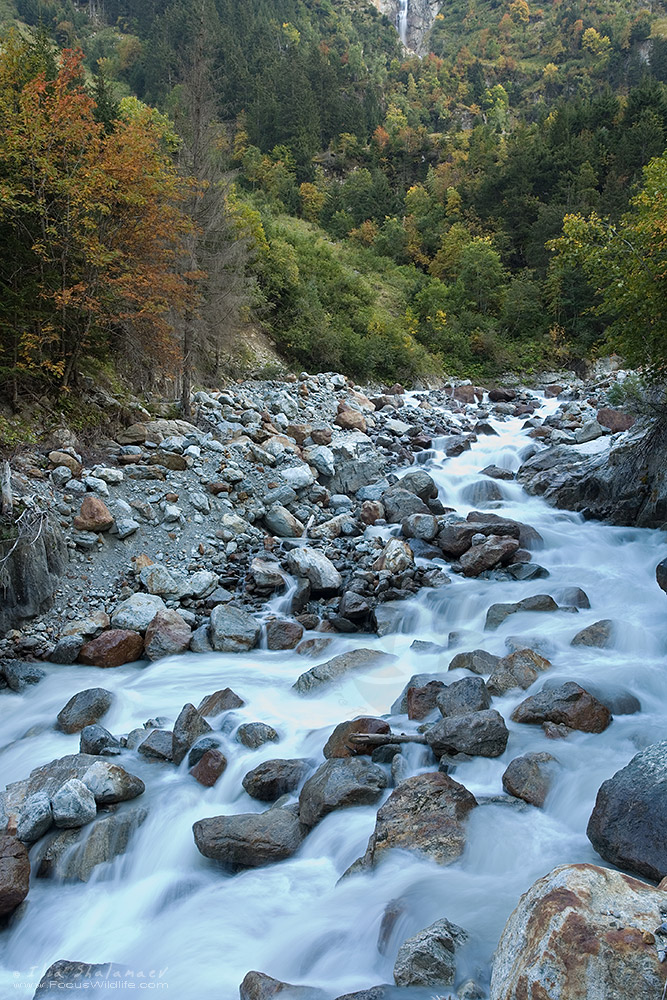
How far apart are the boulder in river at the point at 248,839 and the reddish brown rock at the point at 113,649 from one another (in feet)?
10.7

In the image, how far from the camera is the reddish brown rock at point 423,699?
18.8 ft

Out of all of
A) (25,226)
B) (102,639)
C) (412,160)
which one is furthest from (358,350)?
(412,160)

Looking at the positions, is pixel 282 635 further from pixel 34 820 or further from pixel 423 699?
pixel 34 820

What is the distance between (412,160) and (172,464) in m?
45.0

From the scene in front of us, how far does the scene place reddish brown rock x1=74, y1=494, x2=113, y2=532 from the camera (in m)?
8.41

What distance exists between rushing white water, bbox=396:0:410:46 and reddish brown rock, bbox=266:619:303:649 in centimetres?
11426

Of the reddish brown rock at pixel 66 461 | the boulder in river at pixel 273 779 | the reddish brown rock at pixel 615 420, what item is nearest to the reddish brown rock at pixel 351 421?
the reddish brown rock at pixel 615 420

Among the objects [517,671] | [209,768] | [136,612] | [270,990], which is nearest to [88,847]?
[209,768]

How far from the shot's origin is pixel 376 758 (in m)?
5.01

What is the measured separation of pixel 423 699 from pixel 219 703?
2139mm

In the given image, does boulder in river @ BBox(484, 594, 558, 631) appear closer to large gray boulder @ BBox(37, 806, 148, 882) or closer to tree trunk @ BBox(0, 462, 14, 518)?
large gray boulder @ BBox(37, 806, 148, 882)

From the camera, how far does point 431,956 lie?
3.10 meters

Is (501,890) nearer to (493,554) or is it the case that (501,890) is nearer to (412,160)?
(493,554)

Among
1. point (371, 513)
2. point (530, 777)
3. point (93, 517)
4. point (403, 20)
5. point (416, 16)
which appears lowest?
point (530, 777)
